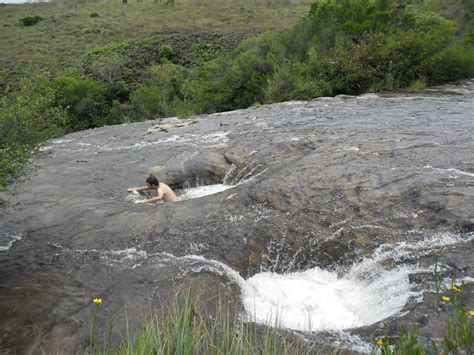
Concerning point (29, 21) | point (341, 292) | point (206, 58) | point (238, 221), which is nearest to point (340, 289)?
point (341, 292)

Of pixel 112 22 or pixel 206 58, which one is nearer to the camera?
pixel 206 58

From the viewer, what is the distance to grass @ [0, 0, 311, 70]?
40.0 m

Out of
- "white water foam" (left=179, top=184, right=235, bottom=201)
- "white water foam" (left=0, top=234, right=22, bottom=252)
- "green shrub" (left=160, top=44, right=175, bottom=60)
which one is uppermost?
"white water foam" (left=0, top=234, right=22, bottom=252)

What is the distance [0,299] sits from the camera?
647cm

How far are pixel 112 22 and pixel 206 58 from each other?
16262 mm

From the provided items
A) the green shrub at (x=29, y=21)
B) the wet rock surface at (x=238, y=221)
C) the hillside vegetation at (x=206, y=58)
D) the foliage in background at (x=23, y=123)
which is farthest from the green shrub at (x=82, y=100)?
the foliage in background at (x=23, y=123)

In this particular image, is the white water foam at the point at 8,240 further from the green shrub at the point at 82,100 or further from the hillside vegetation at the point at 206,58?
the green shrub at the point at 82,100

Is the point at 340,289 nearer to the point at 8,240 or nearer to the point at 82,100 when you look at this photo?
the point at 8,240

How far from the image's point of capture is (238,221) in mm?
7258

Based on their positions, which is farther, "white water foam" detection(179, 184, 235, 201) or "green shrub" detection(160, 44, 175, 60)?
"green shrub" detection(160, 44, 175, 60)

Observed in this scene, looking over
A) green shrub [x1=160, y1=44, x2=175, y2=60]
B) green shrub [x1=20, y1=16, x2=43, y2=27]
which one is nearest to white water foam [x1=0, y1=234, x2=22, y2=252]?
green shrub [x1=160, y1=44, x2=175, y2=60]

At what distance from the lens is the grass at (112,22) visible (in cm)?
4003

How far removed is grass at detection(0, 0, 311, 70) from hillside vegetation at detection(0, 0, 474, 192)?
0.12 m

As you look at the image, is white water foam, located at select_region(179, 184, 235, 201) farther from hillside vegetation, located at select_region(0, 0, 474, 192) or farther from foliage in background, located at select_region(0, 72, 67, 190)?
foliage in background, located at select_region(0, 72, 67, 190)
